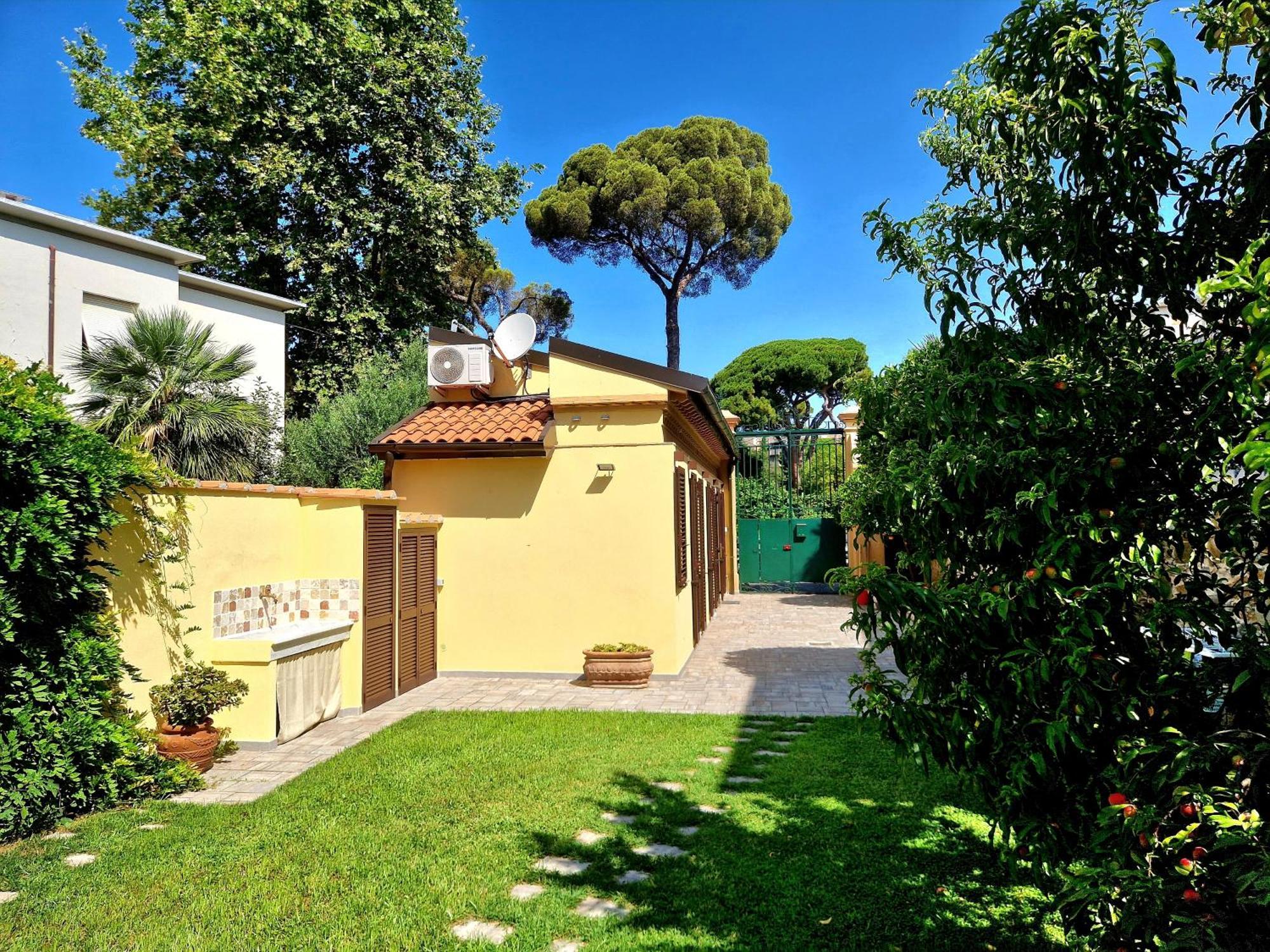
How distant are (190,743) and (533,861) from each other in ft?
10.6

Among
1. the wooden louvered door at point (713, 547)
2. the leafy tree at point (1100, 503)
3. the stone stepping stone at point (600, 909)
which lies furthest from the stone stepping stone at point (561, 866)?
the wooden louvered door at point (713, 547)

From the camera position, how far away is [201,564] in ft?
20.3

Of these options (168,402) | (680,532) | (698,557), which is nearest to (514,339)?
(680,532)

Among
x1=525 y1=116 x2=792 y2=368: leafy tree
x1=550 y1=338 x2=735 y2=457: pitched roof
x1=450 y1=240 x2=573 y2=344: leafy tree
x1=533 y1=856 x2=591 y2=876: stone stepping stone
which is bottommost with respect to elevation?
x1=533 y1=856 x2=591 y2=876: stone stepping stone

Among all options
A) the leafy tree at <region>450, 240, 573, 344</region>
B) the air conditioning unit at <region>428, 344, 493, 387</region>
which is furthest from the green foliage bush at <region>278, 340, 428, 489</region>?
the leafy tree at <region>450, 240, 573, 344</region>

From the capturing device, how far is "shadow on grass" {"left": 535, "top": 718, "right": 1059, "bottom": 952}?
3.25m

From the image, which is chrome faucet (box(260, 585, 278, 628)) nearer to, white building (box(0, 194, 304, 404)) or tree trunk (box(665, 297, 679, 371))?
A: white building (box(0, 194, 304, 404))

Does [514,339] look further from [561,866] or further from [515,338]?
[561,866]

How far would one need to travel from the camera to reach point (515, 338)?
10508 millimetres

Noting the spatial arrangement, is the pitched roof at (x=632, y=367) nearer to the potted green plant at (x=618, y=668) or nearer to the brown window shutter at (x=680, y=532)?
the brown window shutter at (x=680, y=532)

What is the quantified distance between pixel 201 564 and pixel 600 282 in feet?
72.9

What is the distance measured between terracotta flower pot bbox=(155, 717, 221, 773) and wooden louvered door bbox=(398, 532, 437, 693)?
2.74 meters

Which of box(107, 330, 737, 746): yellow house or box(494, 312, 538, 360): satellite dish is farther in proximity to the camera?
box(494, 312, 538, 360): satellite dish

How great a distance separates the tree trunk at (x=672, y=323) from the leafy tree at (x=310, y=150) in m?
7.91
